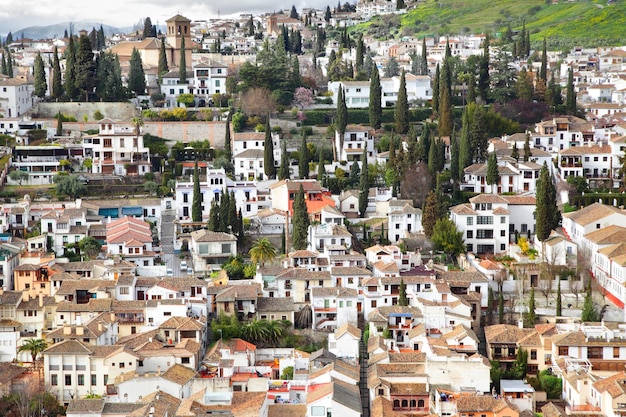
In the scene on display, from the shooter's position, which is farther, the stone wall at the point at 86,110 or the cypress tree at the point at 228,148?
the stone wall at the point at 86,110

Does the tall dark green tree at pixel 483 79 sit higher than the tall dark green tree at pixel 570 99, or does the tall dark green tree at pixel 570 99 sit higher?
the tall dark green tree at pixel 483 79

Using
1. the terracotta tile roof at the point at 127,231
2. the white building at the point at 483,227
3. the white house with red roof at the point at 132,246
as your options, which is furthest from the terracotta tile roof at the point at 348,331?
the terracotta tile roof at the point at 127,231

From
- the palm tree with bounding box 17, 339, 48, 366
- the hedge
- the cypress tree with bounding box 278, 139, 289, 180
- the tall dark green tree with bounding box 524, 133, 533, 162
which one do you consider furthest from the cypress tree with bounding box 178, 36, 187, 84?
the palm tree with bounding box 17, 339, 48, 366

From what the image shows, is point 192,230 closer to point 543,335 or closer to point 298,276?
point 298,276

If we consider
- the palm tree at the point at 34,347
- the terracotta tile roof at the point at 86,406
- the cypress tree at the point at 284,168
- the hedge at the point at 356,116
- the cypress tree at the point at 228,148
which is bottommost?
the terracotta tile roof at the point at 86,406

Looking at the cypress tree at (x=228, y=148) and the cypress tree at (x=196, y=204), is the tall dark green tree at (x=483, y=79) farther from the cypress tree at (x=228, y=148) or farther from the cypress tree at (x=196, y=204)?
the cypress tree at (x=196, y=204)

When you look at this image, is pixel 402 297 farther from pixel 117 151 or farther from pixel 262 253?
pixel 117 151

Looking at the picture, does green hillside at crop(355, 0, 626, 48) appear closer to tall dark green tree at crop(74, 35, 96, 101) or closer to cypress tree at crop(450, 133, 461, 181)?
cypress tree at crop(450, 133, 461, 181)

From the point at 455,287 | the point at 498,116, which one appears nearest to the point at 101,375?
the point at 455,287
